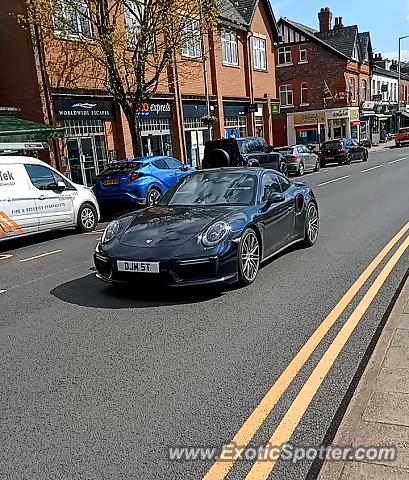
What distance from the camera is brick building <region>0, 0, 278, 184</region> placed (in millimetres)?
19375

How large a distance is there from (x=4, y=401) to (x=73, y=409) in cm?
57

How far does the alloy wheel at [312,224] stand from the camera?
27.8ft

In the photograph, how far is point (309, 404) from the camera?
355 centimetres

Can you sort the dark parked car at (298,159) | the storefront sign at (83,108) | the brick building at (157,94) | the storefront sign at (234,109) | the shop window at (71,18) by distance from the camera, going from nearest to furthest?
1. the shop window at (71,18)
2. the brick building at (157,94)
3. the storefront sign at (83,108)
4. the dark parked car at (298,159)
5. the storefront sign at (234,109)

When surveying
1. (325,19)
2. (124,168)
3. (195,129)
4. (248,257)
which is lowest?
(248,257)

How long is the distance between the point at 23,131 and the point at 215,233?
11.8m

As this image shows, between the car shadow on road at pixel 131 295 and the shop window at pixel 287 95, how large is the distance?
162 ft

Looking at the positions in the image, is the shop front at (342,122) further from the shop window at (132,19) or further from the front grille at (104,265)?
the front grille at (104,265)

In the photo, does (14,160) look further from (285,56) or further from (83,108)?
(285,56)

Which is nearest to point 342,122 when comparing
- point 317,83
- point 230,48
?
point 317,83

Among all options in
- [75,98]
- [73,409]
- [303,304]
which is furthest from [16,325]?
[75,98]

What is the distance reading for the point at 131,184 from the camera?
1420 centimetres

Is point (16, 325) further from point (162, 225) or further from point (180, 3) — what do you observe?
point (180, 3)

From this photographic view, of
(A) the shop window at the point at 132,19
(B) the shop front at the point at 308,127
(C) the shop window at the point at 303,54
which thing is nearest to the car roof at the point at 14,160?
(A) the shop window at the point at 132,19
